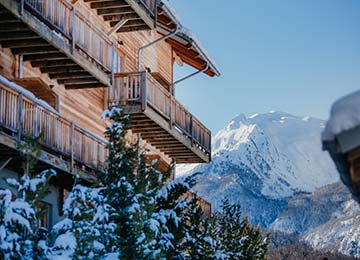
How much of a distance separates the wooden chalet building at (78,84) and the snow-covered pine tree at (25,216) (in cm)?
119

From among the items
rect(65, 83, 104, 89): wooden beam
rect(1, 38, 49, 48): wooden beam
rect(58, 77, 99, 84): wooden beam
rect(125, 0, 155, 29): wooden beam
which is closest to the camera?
rect(1, 38, 49, 48): wooden beam

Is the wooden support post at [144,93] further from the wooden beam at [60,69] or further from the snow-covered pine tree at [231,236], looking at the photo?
the wooden beam at [60,69]

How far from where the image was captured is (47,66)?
1878 cm

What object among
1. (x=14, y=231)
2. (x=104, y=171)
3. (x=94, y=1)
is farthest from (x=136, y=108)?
(x=14, y=231)

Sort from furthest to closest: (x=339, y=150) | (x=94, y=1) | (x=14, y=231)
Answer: (x=94, y=1)
(x=14, y=231)
(x=339, y=150)

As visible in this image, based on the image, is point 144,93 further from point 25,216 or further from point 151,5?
point 25,216

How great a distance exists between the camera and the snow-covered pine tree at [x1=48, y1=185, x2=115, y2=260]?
12.4m

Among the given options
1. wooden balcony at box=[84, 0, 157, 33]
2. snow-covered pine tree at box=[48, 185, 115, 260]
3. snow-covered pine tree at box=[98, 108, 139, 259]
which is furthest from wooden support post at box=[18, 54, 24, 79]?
wooden balcony at box=[84, 0, 157, 33]

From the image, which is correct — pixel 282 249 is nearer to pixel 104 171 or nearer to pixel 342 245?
pixel 342 245

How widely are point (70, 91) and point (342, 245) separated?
146 m

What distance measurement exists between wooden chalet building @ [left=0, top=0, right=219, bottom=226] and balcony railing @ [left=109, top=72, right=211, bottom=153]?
0.02 m

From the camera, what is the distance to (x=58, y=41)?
17.2 meters

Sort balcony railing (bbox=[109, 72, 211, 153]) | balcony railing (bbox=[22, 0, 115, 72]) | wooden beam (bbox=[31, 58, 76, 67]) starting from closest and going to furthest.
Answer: balcony railing (bbox=[22, 0, 115, 72]), wooden beam (bbox=[31, 58, 76, 67]), balcony railing (bbox=[109, 72, 211, 153])

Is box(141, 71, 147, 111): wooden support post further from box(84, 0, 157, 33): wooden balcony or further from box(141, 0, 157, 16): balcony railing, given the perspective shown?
box(141, 0, 157, 16): balcony railing
